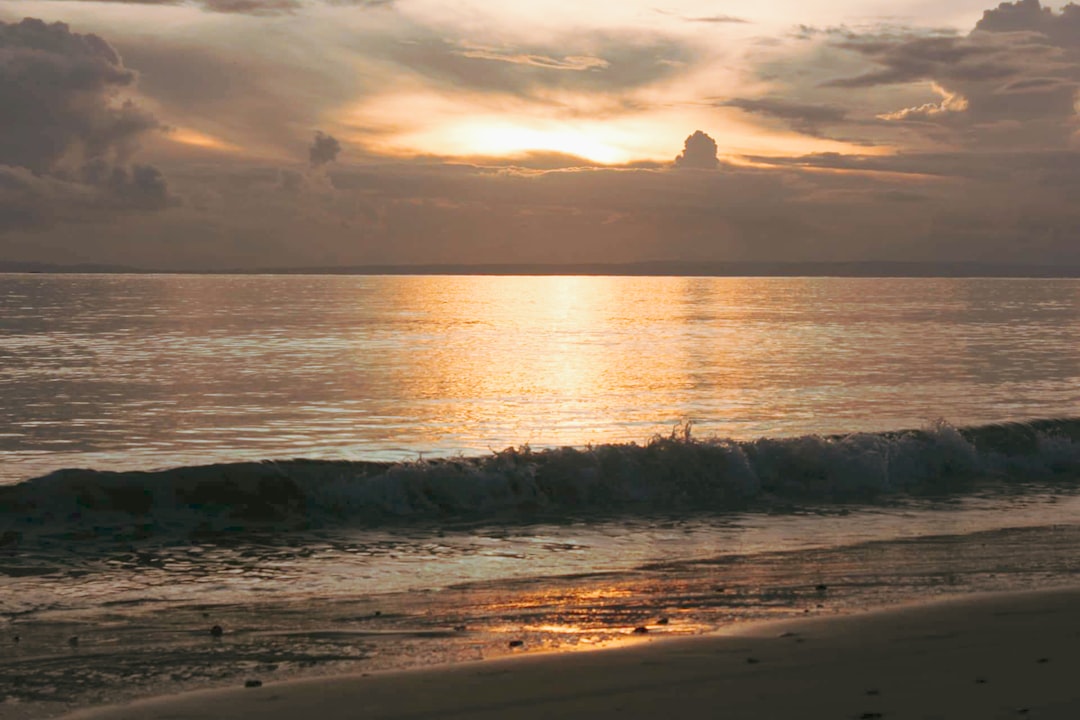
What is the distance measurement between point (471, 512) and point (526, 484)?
61.7 inches

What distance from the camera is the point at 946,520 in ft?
57.0

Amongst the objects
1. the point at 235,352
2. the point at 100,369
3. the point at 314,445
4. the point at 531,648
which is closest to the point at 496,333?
the point at 235,352

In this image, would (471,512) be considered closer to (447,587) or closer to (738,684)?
(447,587)

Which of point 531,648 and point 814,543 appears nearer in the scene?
point 531,648

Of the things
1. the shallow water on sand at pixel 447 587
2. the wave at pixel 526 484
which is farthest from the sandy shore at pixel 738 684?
the wave at pixel 526 484

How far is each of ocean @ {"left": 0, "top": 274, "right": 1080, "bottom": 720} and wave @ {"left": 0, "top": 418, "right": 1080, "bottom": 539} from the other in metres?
0.06

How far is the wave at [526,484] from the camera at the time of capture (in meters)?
17.5

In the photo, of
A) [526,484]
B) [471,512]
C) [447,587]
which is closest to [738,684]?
[447,587]

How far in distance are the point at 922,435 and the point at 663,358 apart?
3276 cm

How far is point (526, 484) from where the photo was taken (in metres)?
19.8

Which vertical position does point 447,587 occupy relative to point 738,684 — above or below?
below

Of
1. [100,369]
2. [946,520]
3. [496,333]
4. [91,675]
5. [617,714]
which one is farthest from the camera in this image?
[496,333]

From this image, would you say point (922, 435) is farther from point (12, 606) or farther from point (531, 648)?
point (12, 606)

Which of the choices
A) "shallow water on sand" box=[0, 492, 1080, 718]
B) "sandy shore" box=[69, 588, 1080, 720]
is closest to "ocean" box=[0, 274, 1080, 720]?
"shallow water on sand" box=[0, 492, 1080, 718]
